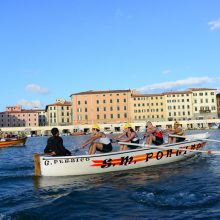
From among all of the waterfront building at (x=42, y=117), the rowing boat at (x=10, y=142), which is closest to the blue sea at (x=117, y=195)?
the rowing boat at (x=10, y=142)

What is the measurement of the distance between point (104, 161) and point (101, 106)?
102 meters

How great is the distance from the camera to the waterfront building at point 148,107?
115m

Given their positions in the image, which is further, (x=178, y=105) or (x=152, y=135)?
(x=178, y=105)

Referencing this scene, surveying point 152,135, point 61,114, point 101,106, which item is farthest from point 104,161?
point 61,114

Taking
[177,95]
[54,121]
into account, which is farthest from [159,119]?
[54,121]

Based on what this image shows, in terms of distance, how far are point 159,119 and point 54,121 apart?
38.4 m

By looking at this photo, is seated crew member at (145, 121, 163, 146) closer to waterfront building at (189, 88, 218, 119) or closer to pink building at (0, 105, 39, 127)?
waterfront building at (189, 88, 218, 119)

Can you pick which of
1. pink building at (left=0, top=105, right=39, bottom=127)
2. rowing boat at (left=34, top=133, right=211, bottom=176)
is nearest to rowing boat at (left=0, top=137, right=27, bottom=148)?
rowing boat at (left=34, top=133, right=211, bottom=176)

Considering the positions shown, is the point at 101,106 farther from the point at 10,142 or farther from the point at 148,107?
the point at 10,142

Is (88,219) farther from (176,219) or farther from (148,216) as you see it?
(176,219)

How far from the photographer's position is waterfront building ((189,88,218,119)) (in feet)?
372

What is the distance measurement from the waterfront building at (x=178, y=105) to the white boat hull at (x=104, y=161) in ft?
330

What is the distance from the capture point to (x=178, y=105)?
114188 mm

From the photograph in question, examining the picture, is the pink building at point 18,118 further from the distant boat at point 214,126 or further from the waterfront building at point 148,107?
the distant boat at point 214,126
